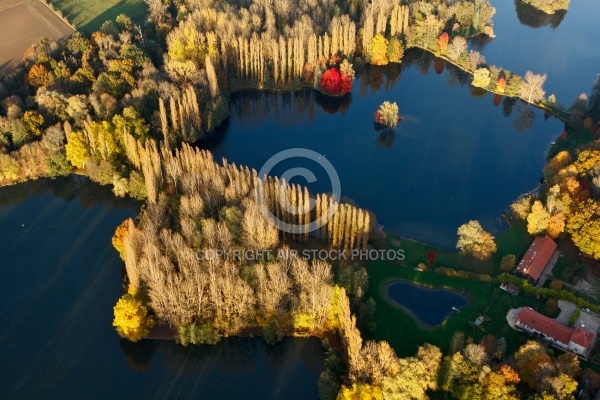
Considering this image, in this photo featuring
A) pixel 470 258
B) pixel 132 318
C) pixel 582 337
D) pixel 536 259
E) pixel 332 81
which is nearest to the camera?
pixel 582 337

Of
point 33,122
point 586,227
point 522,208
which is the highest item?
point 33,122

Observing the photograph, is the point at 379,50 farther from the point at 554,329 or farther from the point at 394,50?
the point at 554,329

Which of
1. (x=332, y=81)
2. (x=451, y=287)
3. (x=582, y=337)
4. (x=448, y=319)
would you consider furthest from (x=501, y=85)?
(x=582, y=337)

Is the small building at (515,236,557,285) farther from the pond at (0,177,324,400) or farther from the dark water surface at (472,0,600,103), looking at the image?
the dark water surface at (472,0,600,103)

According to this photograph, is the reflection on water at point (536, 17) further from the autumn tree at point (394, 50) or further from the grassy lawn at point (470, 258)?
the grassy lawn at point (470, 258)

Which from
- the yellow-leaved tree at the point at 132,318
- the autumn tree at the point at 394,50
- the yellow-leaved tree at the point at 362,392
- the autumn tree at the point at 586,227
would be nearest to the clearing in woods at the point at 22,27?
the yellow-leaved tree at the point at 132,318

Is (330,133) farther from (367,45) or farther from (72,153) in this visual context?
(72,153)
